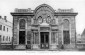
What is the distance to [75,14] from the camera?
66.9 feet

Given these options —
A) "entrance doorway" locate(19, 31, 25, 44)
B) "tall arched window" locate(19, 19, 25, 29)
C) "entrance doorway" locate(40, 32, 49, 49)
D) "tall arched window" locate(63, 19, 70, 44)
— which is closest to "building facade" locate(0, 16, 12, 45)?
"entrance doorway" locate(19, 31, 25, 44)

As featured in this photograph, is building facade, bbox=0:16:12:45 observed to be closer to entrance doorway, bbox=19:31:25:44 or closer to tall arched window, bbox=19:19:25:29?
entrance doorway, bbox=19:31:25:44

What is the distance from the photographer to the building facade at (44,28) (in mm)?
20062

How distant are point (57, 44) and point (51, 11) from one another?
558 cm

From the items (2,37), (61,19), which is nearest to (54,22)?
(61,19)

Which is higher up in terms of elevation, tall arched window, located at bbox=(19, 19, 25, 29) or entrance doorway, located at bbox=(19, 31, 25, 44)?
tall arched window, located at bbox=(19, 19, 25, 29)

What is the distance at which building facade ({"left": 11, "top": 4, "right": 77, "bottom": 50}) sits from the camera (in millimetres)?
20062

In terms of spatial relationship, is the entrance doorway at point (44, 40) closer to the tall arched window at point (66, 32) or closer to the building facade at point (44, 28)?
the building facade at point (44, 28)

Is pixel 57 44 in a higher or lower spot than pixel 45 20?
lower

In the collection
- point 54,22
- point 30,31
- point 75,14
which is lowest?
point 30,31

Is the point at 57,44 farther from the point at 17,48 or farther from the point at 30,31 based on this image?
the point at 17,48

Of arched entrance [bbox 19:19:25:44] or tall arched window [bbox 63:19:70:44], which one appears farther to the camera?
arched entrance [bbox 19:19:25:44]

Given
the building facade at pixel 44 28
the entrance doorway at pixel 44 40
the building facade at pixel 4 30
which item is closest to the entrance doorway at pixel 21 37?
the building facade at pixel 44 28

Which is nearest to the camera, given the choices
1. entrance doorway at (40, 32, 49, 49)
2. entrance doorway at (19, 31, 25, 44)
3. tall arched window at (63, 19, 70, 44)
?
→ entrance doorway at (40, 32, 49, 49)
